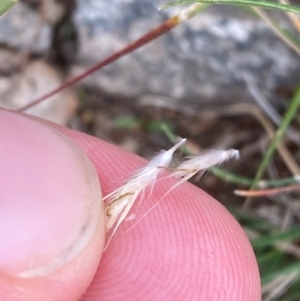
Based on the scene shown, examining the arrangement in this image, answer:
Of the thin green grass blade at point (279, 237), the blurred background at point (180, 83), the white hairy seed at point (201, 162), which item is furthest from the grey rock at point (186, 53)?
the white hairy seed at point (201, 162)

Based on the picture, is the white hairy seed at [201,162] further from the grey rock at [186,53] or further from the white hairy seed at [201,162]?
the grey rock at [186,53]

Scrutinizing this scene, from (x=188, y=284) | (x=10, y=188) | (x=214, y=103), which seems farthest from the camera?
(x=214, y=103)

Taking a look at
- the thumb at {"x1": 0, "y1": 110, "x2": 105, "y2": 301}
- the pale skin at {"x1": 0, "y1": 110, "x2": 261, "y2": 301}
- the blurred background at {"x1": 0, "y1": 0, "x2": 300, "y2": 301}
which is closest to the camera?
the thumb at {"x1": 0, "y1": 110, "x2": 105, "y2": 301}

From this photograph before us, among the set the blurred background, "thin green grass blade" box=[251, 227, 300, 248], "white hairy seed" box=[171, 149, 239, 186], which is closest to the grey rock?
the blurred background

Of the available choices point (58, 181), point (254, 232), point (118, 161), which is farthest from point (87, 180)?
point (254, 232)

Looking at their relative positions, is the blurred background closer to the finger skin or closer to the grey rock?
the grey rock

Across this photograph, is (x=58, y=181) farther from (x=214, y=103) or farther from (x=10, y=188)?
(x=214, y=103)

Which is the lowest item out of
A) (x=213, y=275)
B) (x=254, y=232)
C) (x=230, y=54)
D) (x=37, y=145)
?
(x=254, y=232)
